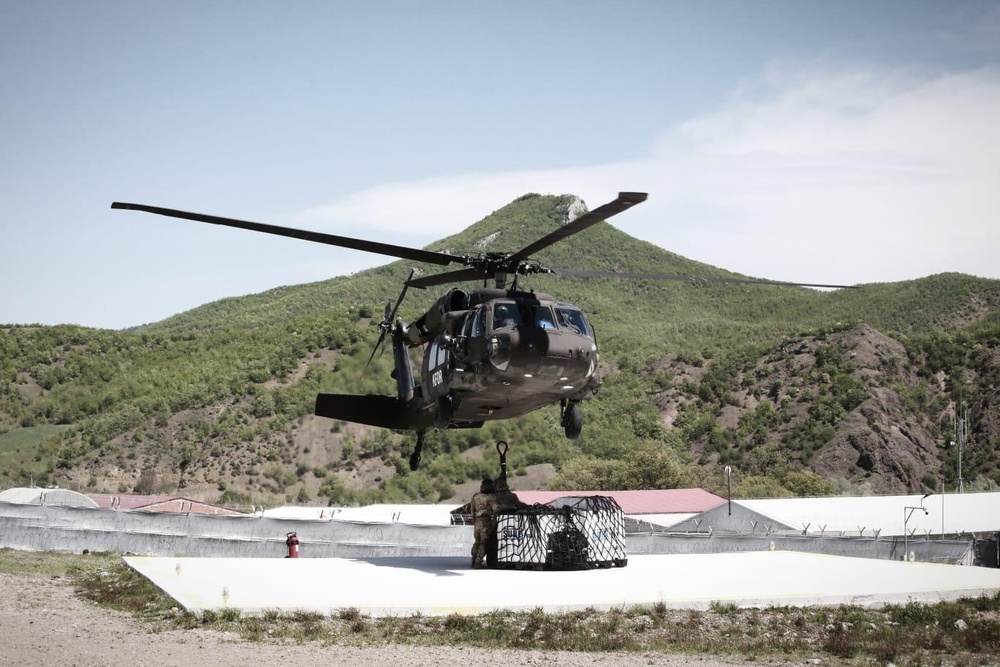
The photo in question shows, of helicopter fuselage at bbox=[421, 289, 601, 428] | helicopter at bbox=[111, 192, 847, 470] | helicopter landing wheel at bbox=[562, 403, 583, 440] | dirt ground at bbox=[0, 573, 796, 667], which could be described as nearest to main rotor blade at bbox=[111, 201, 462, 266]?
helicopter at bbox=[111, 192, 847, 470]

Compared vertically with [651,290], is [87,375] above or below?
below

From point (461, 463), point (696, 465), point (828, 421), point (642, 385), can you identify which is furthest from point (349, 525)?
point (642, 385)

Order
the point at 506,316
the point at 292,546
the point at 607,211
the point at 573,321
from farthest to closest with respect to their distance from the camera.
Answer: the point at 292,546 < the point at 573,321 < the point at 506,316 < the point at 607,211

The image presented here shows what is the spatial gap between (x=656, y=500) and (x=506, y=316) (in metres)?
43.8

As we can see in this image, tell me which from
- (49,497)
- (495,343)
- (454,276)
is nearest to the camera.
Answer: (495,343)

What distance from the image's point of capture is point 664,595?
20062mm

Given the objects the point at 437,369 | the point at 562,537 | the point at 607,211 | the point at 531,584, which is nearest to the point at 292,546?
the point at 437,369

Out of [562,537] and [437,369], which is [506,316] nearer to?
[437,369]

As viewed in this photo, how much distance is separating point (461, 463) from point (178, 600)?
233 ft

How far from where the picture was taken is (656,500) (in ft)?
215

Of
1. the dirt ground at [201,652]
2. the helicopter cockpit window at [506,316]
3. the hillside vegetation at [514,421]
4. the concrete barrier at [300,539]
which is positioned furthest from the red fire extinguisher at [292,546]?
the hillside vegetation at [514,421]

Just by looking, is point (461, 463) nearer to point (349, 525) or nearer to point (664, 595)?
point (349, 525)

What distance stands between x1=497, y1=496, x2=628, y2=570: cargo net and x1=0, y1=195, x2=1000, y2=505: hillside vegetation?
52.3 metres

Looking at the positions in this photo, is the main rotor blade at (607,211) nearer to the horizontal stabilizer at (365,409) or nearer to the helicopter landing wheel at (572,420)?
the helicopter landing wheel at (572,420)
